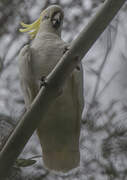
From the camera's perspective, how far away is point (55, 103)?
2.56 m

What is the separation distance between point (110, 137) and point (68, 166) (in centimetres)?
86

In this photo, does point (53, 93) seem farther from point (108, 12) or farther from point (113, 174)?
point (113, 174)

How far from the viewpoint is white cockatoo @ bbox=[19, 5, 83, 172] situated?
249 centimetres

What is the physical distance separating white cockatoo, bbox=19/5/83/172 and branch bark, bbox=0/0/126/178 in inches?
20.4

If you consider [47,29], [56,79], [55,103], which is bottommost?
[55,103]

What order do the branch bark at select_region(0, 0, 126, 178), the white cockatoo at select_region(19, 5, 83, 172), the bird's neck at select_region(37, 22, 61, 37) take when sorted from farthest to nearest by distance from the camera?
1. the bird's neck at select_region(37, 22, 61, 37)
2. the white cockatoo at select_region(19, 5, 83, 172)
3. the branch bark at select_region(0, 0, 126, 178)

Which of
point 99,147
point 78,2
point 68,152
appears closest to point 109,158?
point 99,147

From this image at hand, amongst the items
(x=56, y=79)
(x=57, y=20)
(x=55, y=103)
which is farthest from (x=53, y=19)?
(x=56, y=79)

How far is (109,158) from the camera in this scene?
3.18 metres

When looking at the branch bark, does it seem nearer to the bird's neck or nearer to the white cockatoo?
the white cockatoo

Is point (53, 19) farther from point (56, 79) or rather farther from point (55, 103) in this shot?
point (56, 79)

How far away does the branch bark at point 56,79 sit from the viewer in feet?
6.33

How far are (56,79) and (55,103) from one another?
0.64 metres

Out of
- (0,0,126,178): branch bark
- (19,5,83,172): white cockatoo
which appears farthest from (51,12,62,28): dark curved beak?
(0,0,126,178): branch bark
